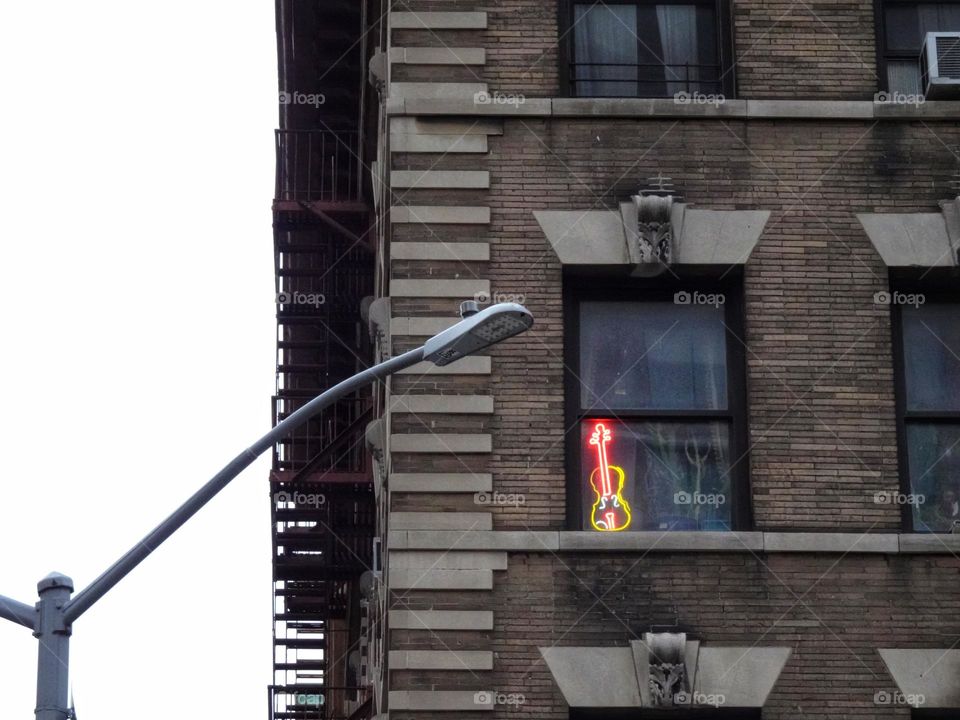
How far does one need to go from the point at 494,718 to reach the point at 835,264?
473cm

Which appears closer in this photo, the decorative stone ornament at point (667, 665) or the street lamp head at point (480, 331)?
the street lamp head at point (480, 331)

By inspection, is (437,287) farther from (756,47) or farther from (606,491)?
(756,47)

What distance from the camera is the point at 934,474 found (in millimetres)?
15758

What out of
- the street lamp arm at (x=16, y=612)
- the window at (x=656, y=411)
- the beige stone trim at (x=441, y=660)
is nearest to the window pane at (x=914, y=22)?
the window at (x=656, y=411)

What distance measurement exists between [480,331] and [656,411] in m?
3.58

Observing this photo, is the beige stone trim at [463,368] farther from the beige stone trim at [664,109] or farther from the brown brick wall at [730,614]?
the beige stone trim at [664,109]

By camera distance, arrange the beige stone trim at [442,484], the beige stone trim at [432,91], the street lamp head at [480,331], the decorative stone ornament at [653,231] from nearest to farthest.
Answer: the street lamp head at [480,331]
the beige stone trim at [442,484]
the decorative stone ornament at [653,231]
the beige stone trim at [432,91]

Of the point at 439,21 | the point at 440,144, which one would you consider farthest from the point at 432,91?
the point at 439,21

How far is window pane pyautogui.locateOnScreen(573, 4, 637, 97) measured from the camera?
16922 millimetres

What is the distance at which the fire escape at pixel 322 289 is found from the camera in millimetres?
25328

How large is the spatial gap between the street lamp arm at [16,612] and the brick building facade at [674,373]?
129 inches

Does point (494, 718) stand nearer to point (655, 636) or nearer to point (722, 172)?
point (655, 636)

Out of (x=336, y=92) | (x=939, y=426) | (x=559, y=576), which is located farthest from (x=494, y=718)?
(x=336, y=92)

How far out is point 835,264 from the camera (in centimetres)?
1593
